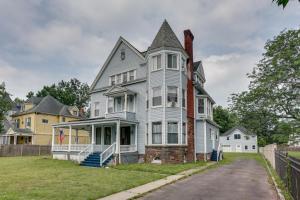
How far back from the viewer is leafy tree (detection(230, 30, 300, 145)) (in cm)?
1656

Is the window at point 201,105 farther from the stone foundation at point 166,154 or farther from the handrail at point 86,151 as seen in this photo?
the handrail at point 86,151

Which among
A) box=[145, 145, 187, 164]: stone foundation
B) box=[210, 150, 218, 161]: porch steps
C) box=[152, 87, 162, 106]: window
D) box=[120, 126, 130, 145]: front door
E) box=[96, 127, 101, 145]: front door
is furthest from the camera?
box=[210, 150, 218, 161]: porch steps

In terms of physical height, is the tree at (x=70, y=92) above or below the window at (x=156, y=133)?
above

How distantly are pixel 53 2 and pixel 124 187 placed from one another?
10733mm

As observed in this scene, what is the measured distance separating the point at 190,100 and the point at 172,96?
104 inches

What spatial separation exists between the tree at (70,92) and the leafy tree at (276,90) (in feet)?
189

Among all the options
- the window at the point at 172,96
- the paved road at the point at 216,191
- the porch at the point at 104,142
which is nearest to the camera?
the paved road at the point at 216,191

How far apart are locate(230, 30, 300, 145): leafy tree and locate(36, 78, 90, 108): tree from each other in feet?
189

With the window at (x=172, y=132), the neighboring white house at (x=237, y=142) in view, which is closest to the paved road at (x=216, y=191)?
the window at (x=172, y=132)

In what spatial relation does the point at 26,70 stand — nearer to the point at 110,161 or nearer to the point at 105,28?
the point at 105,28

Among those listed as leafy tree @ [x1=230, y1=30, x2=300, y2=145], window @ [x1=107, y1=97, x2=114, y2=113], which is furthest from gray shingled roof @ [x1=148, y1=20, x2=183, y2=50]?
leafy tree @ [x1=230, y1=30, x2=300, y2=145]

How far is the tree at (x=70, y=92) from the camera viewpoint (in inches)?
2724

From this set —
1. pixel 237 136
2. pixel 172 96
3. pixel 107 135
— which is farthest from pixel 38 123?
pixel 237 136

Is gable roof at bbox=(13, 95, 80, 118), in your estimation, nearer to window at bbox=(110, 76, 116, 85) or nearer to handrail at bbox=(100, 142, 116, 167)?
window at bbox=(110, 76, 116, 85)
